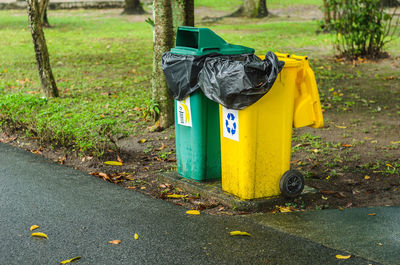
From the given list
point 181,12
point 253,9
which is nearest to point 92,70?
point 181,12

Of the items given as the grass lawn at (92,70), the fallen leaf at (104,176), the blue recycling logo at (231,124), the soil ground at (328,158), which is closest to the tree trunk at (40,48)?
the grass lawn at (92,70)

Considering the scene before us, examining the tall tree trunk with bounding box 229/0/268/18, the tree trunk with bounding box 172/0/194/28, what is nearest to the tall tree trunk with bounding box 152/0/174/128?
the tree trunk with bounding box 172/0/194/28

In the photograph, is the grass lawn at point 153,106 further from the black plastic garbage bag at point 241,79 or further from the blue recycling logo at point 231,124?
the black plastic garbage bag at point 241,79

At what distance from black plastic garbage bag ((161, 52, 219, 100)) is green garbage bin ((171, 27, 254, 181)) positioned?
0.05 metres

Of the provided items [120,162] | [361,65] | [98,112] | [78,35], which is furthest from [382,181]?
[78,35]

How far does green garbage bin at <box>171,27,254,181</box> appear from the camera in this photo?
16.2 feet

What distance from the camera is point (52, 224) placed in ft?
14.7

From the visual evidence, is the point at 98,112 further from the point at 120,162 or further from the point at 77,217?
Answer: the point at 77,217

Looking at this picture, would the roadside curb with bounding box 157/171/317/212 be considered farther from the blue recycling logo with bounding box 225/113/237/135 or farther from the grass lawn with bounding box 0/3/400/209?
the blue recycling logo with bounding box 225/113/237/135

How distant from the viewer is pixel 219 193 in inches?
194

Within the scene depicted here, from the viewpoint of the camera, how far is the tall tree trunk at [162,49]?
23.1 feet

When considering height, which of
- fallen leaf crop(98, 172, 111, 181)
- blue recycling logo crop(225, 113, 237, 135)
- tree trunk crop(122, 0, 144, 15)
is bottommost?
fallen leaf crop(98, 172, 111, 181)

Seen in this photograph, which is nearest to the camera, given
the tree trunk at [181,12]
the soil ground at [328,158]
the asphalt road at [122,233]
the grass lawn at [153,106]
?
the asphalt road at [122,233]

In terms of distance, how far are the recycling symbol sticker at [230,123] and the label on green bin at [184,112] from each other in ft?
1.51
